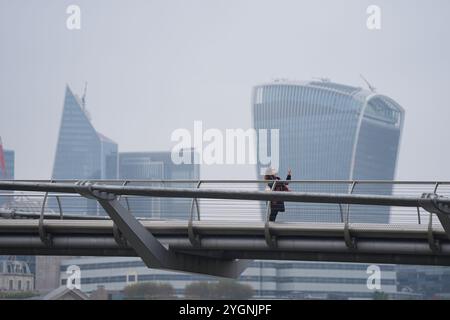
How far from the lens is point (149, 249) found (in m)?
31.1

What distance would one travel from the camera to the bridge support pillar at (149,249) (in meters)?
30.5

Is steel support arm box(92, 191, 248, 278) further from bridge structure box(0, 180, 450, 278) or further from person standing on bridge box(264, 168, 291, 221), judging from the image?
person standing on bridge box(264, 168, 291, 221)

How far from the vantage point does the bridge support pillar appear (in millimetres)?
30484

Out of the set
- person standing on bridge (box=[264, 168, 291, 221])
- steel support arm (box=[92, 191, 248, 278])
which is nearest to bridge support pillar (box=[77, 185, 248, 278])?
steel support arm (box=[92, 191, 248, 278])

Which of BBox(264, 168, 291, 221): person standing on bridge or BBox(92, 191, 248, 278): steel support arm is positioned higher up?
BBox(264, 168, 291, 221): person standing on bridge

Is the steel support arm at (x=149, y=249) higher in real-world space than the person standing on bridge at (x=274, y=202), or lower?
lower

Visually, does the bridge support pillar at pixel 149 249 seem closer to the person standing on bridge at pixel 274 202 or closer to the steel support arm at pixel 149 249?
the steel support arm at pixel 149 249

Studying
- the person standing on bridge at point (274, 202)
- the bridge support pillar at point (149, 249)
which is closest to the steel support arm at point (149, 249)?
the bridge support pillar at point (149, 249)

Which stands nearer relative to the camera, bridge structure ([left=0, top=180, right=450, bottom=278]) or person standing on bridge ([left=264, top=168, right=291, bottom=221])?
bridge structure ([left=0, top=180, right=450, bottom=278])

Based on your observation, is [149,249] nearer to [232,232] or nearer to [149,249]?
[149,249]

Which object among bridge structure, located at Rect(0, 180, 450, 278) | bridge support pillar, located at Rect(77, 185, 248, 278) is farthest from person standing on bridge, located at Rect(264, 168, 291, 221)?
bridge support pillar, located at Rect(77, 185, 248, 278)

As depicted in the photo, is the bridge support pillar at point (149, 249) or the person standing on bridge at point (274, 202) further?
the person standing on bridge at point (274, 202)

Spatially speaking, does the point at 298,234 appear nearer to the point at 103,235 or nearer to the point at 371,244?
the point at 371,244
